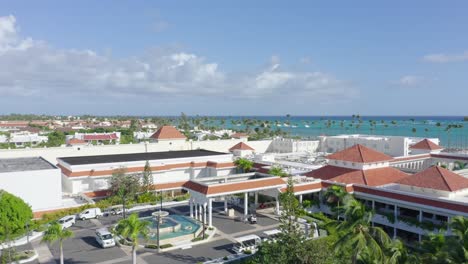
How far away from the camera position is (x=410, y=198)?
1204 inches

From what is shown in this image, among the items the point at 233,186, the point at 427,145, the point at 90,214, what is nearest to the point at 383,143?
the point at 427,145

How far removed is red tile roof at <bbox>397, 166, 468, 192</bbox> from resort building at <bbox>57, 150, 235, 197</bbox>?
81.3 ft

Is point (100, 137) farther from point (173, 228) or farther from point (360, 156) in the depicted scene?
point (360, 156)

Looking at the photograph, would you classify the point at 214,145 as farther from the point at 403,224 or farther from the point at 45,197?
the point at 403,224

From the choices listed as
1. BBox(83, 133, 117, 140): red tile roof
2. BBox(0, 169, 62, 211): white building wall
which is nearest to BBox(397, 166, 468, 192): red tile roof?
BBox(0, 169, 62, 211): white building wall

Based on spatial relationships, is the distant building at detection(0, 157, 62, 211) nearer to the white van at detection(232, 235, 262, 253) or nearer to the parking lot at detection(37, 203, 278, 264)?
the parking lot at detection(37, 203, 278, 264)

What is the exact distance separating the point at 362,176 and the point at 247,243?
49.4ft

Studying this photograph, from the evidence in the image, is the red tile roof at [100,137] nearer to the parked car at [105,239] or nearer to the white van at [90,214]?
the white van at [90,214]

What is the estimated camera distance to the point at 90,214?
3691cm

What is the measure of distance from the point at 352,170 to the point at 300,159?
23633mm

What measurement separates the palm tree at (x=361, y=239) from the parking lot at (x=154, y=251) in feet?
35.1

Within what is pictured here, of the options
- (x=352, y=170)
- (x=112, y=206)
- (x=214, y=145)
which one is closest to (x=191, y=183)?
(x=112, y=206)

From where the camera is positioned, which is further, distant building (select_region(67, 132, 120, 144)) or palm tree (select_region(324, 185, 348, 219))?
distant building (select_region(67, 132, 120, 144))

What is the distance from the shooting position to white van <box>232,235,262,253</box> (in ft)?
91.6
